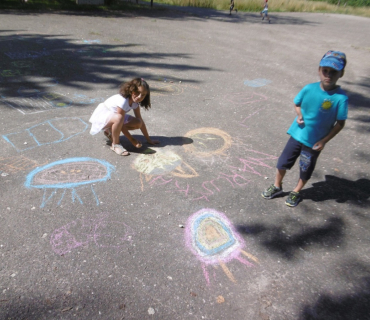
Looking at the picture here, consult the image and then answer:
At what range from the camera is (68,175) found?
3.04 metres

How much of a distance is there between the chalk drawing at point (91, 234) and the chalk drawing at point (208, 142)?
148 centimetres

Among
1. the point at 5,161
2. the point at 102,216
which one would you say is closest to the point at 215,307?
the point at 102,216

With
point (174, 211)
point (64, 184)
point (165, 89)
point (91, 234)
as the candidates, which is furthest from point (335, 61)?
point (165, 89)

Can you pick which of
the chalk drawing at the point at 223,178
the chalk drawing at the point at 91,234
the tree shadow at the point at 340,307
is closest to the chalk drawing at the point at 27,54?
the chalk drawing at the point at 223,178

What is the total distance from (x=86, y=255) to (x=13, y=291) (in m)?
0.50

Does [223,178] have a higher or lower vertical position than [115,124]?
lower

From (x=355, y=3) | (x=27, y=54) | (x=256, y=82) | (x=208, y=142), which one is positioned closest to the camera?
(x=208, y=142)

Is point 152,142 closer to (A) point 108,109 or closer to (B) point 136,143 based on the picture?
(B) point 136,143

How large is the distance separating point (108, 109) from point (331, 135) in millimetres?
2369

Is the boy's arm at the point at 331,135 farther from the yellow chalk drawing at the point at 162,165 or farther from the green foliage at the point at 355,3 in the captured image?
the green foliage at the point at 355,3

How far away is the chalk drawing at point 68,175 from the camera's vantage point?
2854mm

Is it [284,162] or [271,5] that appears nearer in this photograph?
[284,162]

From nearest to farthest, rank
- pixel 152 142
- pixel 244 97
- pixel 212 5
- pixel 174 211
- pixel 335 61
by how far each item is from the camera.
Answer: pixel 335 61
pixel 174 211
pixel 152 142
pixel 244 97
pixel 212 5

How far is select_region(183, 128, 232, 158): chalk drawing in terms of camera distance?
3660 millimetres
